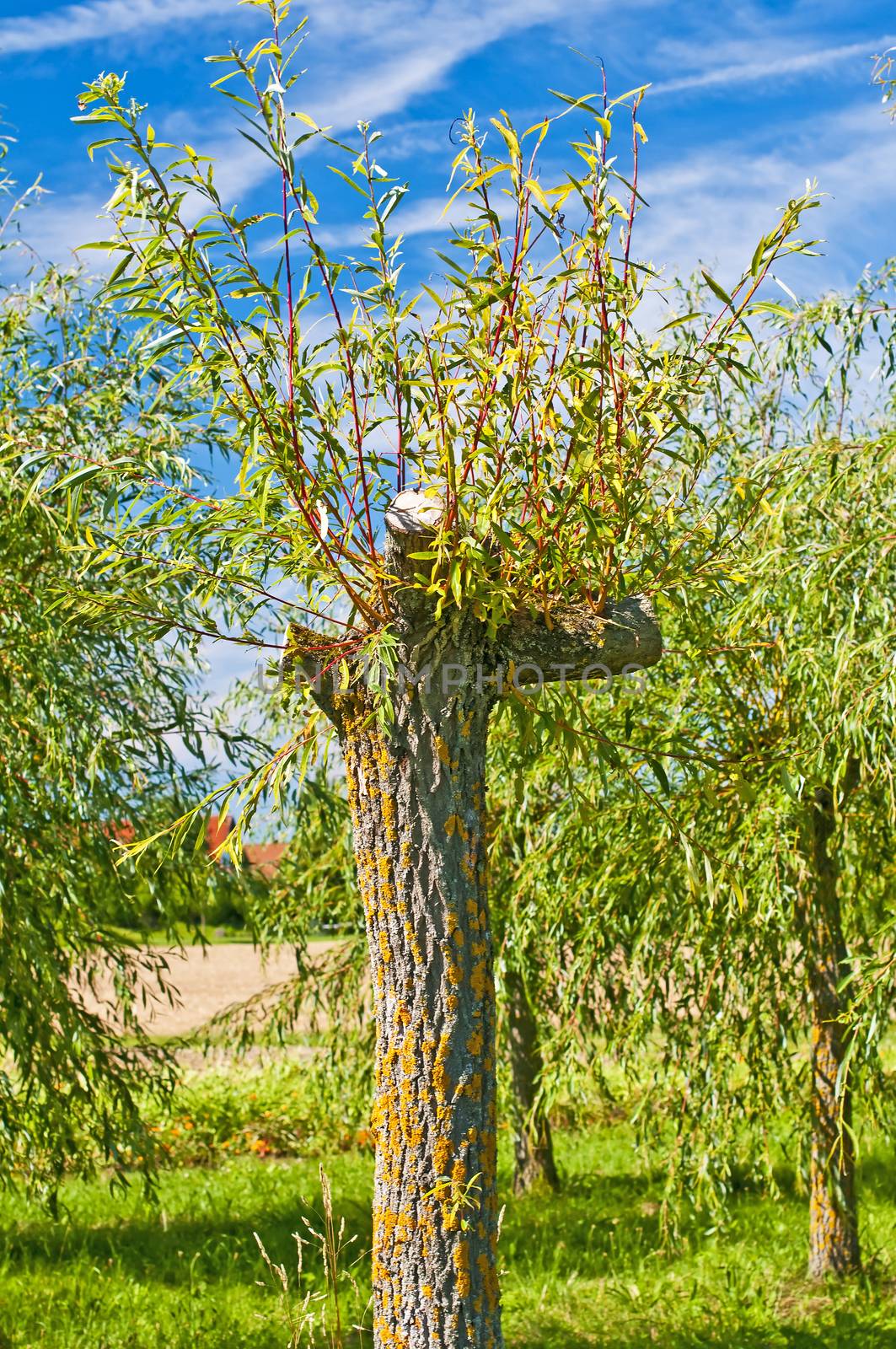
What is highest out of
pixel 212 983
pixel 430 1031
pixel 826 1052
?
pixel 430 1031

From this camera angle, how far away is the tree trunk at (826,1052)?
543 centimetres

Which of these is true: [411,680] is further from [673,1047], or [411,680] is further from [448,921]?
[673,1047]

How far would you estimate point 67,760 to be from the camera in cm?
461

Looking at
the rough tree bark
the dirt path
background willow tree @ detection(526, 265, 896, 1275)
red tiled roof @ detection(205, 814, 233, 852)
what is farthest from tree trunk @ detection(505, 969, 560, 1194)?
the rough tree bark

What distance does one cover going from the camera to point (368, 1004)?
7.46 m

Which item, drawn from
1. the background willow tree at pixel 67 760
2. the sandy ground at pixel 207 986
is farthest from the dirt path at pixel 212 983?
the background willow tree at pixel 67 760

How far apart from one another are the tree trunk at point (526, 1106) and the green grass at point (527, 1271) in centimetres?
22

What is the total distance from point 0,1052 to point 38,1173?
545mm

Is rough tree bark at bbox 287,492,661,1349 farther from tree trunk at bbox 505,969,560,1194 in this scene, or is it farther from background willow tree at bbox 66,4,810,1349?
tree trunk at bbox 505,969,560,1194

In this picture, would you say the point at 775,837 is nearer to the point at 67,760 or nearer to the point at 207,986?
the point at 67,760

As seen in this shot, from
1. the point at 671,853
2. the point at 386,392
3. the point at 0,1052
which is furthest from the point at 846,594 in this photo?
the point at 0,1052

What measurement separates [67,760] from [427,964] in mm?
2391

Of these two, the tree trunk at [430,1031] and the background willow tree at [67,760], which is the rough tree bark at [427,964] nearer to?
the tree trunk at [430,1031]

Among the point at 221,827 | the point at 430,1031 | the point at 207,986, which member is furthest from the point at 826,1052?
the point at 207,986
